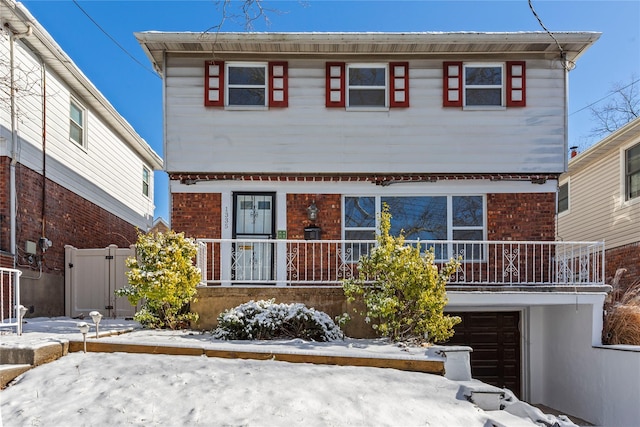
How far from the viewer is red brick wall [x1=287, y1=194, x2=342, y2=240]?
9742 millimetres

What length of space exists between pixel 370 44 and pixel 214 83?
319 cm

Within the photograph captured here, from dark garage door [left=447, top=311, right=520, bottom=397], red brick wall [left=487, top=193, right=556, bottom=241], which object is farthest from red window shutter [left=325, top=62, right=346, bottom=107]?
dark garage door [left=447, top=311, right=520, bottom=397]

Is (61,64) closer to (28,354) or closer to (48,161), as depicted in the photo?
(48,161)

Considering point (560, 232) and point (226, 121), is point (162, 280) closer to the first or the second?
point (226, 121)

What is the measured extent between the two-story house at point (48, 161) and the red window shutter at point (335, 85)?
5.20 metres

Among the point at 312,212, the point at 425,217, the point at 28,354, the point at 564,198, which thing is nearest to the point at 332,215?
the point at 312,212

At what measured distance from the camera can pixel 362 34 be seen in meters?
9.19

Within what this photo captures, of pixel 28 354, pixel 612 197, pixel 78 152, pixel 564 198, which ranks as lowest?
pixel 28 354

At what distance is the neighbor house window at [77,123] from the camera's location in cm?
1156

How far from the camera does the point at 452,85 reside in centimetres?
977

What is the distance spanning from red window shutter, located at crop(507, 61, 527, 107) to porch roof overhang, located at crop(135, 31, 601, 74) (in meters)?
0.22

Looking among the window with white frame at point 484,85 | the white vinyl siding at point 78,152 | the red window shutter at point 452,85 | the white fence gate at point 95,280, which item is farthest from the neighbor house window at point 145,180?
the window with white frame at point 484,85

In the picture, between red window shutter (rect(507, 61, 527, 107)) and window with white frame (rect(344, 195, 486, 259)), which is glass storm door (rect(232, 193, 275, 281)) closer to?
window with white frame (rect(344, 195, 486, 259))

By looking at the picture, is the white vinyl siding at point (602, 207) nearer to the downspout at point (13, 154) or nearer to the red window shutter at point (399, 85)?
the red window shutter at point (399, 85)
